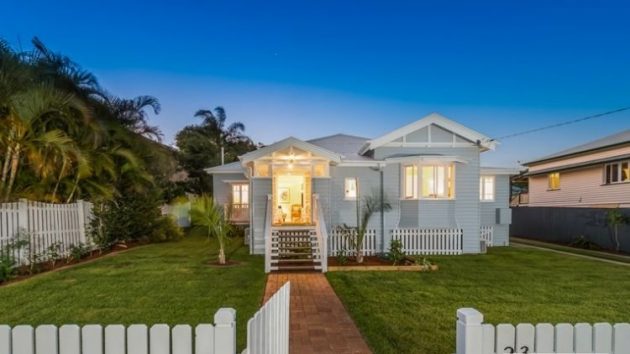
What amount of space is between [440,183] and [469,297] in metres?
7.89

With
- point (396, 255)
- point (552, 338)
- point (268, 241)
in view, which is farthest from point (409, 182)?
point (552, 338)

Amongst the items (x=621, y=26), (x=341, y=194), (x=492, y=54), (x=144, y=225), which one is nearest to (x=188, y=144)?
(x=144, y=225)

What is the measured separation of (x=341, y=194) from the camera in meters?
15.3

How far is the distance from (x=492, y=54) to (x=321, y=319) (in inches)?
699

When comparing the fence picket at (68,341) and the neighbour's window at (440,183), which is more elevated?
the neighbour's window at (440,183)

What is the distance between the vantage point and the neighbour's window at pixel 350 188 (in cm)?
1528

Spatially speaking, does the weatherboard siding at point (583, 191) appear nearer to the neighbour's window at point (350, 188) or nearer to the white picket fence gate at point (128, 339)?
the neighbour's window at point (350, 188)

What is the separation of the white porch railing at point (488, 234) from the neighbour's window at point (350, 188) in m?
6.58

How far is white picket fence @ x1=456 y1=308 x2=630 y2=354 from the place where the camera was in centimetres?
274

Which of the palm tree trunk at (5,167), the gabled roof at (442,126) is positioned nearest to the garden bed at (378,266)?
the gabled roof at (442,126)

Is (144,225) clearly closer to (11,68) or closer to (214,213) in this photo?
(214,213)

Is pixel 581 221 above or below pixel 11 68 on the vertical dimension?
below

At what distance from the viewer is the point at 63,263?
441 inches

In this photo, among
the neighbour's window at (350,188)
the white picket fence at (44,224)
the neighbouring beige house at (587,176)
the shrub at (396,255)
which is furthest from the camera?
the neighbouring beige house at (587,176)
